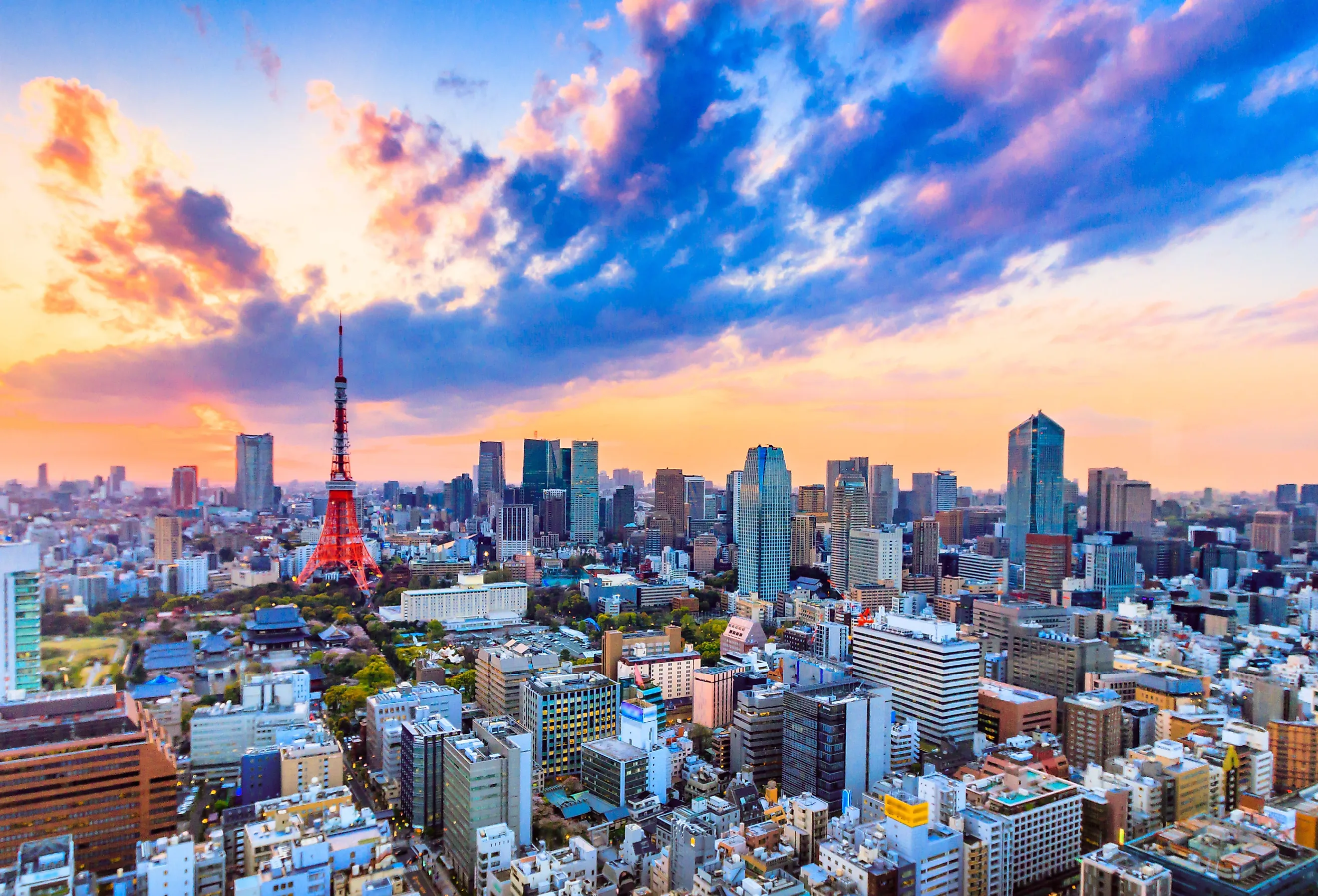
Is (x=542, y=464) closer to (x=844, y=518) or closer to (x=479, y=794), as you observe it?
(x=844, y=518)

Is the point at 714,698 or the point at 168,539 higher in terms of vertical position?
the point at 168,539

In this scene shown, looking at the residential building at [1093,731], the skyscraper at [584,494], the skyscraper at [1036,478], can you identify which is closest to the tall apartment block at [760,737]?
the residential building at [1093,731]

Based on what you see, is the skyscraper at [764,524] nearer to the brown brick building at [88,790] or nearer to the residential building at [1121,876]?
the residential building at [1121,876]

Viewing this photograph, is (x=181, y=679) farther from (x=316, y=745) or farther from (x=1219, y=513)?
(x=1219, y=513)

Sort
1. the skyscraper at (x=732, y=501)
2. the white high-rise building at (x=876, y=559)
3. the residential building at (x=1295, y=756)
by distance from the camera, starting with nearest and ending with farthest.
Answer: the residential building at (x=1295, y=756) → the white high-rise building at (x=876, y=559) → the skyscraper at (x=732, y=501)

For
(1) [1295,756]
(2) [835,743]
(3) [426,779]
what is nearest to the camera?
(3) [426,779]

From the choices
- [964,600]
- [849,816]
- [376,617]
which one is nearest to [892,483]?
[964,600]

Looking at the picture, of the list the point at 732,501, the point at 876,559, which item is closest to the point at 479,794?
the point at 876,559
